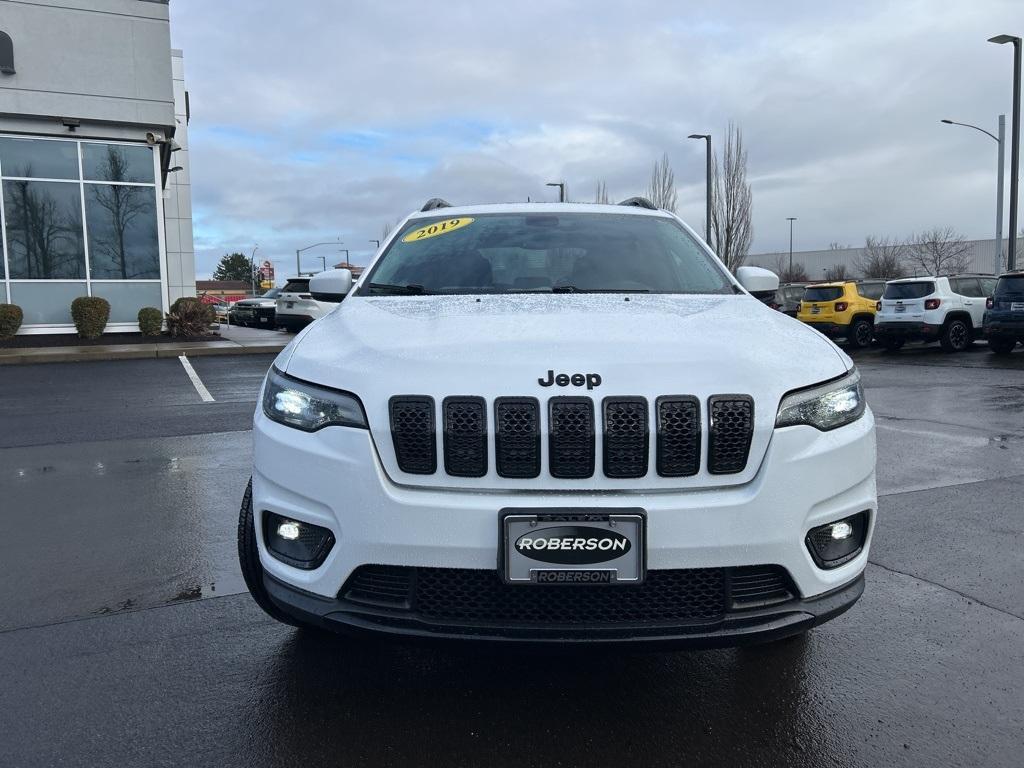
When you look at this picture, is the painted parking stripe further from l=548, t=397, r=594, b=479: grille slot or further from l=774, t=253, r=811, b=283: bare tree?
l=774, t=253, r=811, b=283: bare tree

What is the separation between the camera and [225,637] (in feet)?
10.6

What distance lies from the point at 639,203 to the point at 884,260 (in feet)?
198

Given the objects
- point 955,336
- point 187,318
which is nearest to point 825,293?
point 955,336

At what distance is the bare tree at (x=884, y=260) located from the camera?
5778cm

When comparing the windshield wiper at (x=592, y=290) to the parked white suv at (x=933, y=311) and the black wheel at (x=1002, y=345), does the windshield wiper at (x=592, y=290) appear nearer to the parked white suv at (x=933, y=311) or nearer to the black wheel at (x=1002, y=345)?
the black wheel at (x=1002, y=345)

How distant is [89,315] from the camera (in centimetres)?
1898

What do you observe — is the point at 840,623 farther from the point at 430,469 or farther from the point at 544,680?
the point at 430,469

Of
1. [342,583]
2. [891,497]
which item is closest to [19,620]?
[342,583]

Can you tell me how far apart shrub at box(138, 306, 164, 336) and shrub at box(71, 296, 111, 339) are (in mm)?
774

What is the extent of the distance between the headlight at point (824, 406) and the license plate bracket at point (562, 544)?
0.56 m

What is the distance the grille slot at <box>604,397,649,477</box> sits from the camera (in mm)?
2316

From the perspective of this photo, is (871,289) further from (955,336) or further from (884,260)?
(884,260)

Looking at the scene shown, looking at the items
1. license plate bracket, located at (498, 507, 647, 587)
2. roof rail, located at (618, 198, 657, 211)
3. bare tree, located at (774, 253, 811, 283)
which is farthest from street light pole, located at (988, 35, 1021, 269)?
bare tree, located at (774, 253, 811, 283)

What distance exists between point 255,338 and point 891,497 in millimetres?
18360
